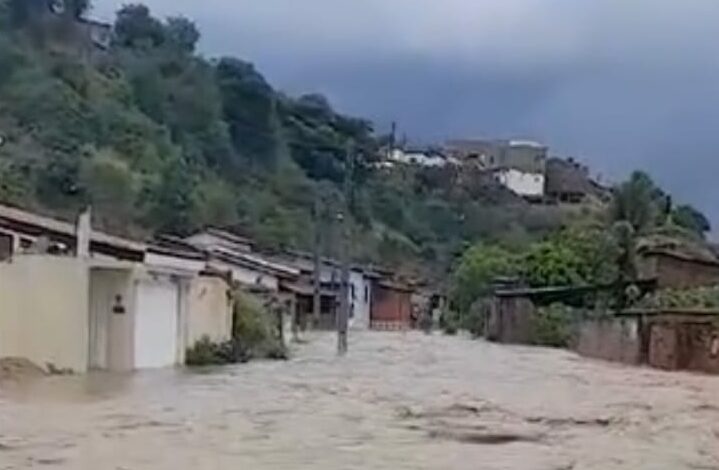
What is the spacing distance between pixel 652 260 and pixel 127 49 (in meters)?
31.5

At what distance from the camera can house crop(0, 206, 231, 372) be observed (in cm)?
2750

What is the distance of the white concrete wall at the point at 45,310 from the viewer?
89.0ft

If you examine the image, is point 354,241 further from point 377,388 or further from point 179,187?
point 377,388

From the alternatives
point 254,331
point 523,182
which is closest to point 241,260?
point 254,331

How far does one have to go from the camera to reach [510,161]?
114 metres

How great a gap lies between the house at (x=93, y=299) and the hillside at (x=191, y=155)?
36.9ft

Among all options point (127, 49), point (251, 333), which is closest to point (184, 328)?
point (251, 333)

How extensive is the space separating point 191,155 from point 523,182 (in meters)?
41.8

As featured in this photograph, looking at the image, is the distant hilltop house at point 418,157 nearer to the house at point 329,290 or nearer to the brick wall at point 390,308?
the brick wall at point 390,308

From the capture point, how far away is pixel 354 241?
8638 cm

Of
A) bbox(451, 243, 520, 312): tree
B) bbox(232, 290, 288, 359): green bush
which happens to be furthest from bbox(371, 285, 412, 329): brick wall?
bbox(232, 290, 288, 359): green bush

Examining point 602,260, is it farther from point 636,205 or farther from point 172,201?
point 172,201

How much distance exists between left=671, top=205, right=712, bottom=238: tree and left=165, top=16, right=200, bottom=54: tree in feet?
84.4

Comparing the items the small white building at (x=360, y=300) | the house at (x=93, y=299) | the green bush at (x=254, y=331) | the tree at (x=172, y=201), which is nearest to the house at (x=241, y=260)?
the tree at (x=172, y=201)
